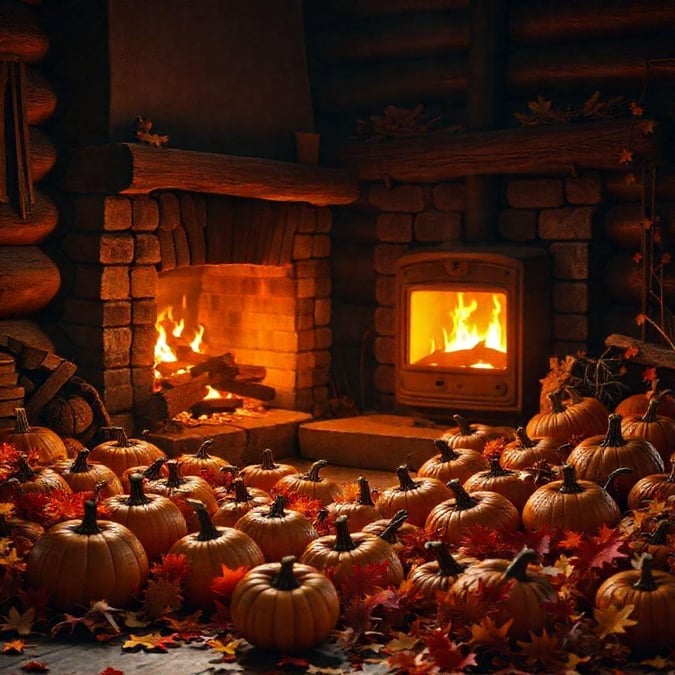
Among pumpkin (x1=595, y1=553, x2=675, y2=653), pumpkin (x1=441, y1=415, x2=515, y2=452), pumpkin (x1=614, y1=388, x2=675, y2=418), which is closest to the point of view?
pumpkin (x1=595, y1=553, x2=675, y2=653)

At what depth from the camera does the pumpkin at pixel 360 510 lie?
5453mm

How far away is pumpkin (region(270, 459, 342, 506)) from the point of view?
5.88m

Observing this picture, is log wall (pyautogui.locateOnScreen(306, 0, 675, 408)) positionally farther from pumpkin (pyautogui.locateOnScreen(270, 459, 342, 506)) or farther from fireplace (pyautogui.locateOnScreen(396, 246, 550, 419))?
pumpkin (pyautogui.locateOnScreen(270, 459, 342, 506))

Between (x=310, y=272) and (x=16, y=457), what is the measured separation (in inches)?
146

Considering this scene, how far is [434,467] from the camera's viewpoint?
20.5ft

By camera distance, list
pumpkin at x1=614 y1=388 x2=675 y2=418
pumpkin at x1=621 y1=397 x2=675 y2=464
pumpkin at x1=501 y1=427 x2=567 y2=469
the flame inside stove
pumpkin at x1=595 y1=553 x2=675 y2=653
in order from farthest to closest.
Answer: the flame inside stove → pumpkin at x1=614 y1=388 x2=675 y2=418 → pumpkin at x1=621 y1=397 x2=675 y2=464 → pumpkin at x1=501 y1=427 x2=567 y2=469 → pumpkin at x1=595 y1=553 x2=675 y2=653

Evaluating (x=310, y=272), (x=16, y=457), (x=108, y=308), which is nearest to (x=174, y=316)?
(x=310, y=272)

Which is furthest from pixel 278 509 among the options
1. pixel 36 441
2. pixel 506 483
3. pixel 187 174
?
pixel 187 174

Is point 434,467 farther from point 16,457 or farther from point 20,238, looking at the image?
point 20,238

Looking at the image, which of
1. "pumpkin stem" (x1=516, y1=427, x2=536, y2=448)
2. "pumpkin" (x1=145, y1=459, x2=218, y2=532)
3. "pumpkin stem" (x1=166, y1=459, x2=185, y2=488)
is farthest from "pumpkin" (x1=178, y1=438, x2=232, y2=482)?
"pumpkin stem" (x1=516, y1=427, x2=536, y2=448)

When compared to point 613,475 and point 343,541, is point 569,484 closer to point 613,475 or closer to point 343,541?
point 613,475

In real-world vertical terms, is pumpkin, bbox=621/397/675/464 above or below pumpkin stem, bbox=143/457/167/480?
above

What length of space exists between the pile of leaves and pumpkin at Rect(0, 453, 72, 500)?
0.32 m

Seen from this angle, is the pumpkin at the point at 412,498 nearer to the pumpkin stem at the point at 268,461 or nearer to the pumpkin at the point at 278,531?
the pumpkin at the point at 278,531
